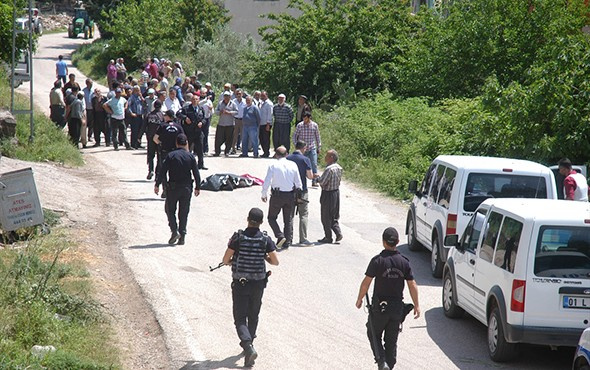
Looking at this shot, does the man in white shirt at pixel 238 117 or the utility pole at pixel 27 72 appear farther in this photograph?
the man in white shirt at pixel 238 117

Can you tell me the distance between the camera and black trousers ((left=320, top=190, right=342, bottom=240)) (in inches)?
673

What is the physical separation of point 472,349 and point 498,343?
2.57ft

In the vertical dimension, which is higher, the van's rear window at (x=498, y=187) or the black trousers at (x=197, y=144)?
the van's rear window at (x=498, y=187)

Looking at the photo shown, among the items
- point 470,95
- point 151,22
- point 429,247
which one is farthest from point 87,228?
point 151,22

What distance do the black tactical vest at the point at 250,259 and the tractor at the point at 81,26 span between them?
72867 mm

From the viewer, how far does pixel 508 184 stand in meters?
14.4

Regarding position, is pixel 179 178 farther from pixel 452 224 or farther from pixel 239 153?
pixel 239 153

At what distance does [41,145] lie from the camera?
79.9 feet

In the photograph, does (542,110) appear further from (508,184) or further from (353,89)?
(353,89)

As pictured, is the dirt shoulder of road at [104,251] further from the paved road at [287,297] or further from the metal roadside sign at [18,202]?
the metal roadside sign at [18,202]

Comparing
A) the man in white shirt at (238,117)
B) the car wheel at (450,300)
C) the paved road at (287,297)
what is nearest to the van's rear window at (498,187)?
the paved road at (287,297)

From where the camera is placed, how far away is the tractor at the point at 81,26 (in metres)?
80.7

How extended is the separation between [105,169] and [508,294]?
1577cm

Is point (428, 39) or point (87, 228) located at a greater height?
point (428, 39)
